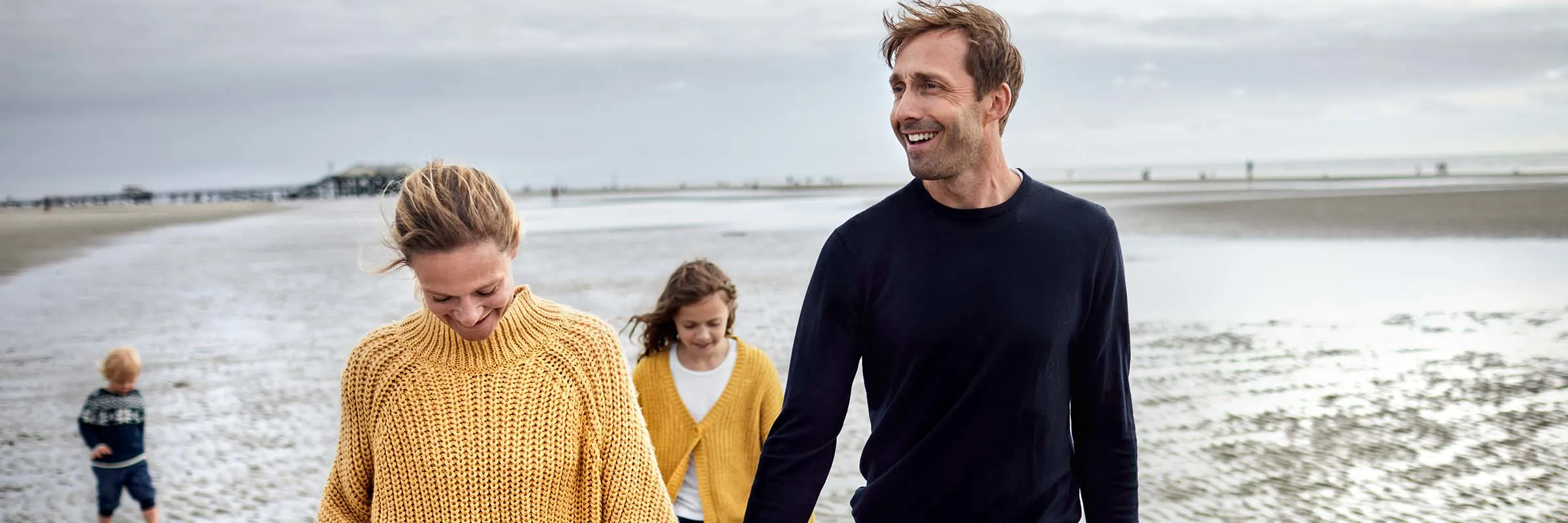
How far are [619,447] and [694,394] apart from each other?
2054 millimetres

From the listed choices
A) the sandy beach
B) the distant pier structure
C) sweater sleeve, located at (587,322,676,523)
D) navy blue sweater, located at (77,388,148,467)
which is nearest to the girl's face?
the sandy beach

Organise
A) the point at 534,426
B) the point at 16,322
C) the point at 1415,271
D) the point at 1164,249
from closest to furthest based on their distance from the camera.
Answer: the point at 534,426 → the point at 16,322 → the point at 1415,271 → the point at 1164,249

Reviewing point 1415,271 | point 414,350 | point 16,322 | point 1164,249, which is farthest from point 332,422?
point 1164,249

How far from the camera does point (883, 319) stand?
2.88 meters

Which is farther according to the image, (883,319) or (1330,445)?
(1330,445)

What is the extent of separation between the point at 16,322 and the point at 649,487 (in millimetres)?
15264

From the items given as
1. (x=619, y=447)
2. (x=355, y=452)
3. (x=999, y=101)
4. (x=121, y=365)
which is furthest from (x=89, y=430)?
(x=999, y=101)

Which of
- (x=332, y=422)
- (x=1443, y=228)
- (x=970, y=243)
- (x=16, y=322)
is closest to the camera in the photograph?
(x=970, y=243)

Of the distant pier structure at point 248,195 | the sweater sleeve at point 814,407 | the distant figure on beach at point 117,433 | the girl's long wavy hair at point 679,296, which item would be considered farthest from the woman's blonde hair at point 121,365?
the distant pier structure at point 248,195

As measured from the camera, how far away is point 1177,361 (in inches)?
401

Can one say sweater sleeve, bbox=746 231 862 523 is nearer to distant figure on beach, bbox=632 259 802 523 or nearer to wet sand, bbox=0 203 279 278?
distant figure on beach, bbox=632 259 802 523

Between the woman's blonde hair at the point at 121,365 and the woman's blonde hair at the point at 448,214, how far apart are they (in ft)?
14.2

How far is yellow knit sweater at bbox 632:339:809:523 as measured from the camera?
14.9ft

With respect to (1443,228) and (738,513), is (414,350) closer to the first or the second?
(738,513)
